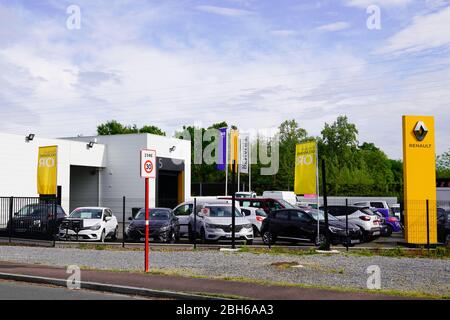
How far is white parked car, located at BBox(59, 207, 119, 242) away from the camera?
24.9 metres

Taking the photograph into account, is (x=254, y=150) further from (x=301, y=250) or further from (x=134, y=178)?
(x=301, y=250)

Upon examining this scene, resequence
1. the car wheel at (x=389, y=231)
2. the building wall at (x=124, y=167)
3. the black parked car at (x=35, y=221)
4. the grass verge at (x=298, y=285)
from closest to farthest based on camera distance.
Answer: the grass verge at (x=298, y=285)
the black parked car at (x=35, y=221)
the car wheel at (x=389, y=231)
the building wall at (x=124, y=167)

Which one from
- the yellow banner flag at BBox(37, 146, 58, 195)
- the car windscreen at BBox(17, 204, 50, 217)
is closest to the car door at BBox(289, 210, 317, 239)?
the car windscreen at BBox(17, 204, 50, 217)

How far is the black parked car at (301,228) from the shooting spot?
74.5ft

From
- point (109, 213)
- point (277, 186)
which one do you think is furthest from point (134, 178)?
point (277, 186)

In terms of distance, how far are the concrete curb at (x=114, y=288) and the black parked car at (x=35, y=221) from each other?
9.30 m

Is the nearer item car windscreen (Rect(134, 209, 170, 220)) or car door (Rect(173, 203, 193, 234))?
car windscreen (Rect(134, 209, 170, 220))

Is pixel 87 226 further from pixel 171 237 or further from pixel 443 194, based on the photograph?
pixel 443 194

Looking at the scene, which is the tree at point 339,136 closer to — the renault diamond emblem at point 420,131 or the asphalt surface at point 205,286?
the renault diamond emblem at point 420,131

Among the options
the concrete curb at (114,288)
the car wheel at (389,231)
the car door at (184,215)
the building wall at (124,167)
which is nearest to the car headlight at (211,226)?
the car door at (184,215)

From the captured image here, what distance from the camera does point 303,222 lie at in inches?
910

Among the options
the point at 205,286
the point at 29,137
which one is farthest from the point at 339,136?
the point at 205,286

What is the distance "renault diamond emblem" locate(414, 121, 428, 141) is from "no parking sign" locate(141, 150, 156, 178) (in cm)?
1326

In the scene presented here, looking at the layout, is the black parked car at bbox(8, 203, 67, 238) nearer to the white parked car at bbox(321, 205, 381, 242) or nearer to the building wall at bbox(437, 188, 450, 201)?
the white parked car at bbox(321, 205, 381, 242)
